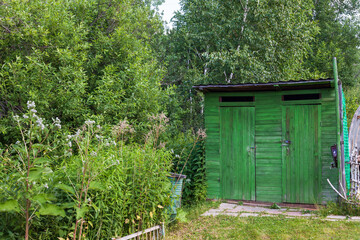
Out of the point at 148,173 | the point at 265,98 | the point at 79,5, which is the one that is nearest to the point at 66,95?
the point at 79,5

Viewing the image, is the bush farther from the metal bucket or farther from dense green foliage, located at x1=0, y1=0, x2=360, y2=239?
the metal bucket

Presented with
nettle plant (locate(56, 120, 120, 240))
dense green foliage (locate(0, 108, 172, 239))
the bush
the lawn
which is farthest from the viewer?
the bush

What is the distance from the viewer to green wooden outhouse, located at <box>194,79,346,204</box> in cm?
672

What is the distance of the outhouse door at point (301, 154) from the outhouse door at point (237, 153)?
0.75 meters

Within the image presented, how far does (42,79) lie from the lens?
7109 millimetres

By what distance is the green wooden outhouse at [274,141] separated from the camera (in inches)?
265

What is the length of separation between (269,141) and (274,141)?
0.11 m

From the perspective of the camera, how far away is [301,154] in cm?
698

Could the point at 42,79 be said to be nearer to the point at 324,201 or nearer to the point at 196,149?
the point at 196,149

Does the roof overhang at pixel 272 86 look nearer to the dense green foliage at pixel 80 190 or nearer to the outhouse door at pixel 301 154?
the outhouse door at pixel 301 154

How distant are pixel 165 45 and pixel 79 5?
38.6 ft

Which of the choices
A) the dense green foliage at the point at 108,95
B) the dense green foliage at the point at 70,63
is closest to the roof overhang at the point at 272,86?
the dense green foliage at the point at 108,95

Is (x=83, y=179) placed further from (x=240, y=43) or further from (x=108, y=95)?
(x=240, y=43)

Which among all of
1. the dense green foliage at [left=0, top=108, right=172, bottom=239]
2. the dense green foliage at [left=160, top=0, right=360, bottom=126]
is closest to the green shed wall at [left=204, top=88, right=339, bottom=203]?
the dense green foliage at [left=0, top=108, right=172, bottom=239]
